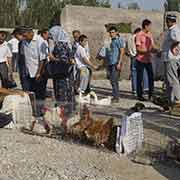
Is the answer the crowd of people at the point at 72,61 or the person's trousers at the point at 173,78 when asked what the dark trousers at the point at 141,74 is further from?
the person's trousers at the point at 173,78

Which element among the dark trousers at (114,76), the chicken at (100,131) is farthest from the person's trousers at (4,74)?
the chicken at (100,131)

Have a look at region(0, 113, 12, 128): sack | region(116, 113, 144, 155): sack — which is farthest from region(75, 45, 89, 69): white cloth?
region(116, 113, 144, 155): sack

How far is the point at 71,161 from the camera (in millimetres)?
7191

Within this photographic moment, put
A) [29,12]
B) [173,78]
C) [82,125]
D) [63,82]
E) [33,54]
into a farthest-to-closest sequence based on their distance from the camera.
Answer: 1. [29,12]
2. [173,78]
3. [33,54]
4. [63,82]
5. [82,125]

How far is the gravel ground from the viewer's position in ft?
21.7

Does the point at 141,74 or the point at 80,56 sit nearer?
the point at 141,74

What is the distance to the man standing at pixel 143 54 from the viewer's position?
12.4 meters

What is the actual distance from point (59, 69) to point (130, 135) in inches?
120

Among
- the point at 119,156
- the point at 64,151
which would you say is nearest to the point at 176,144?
the point at 119,156

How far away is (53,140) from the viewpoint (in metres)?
8.36

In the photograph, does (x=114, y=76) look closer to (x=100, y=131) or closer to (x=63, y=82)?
(x=63, y=82)

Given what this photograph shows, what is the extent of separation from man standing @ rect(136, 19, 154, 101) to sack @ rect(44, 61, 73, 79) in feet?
7.92

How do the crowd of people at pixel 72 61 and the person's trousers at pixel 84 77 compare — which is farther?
the person's trousers at pixel 84 77

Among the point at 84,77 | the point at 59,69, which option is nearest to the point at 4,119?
the point at 59,69
